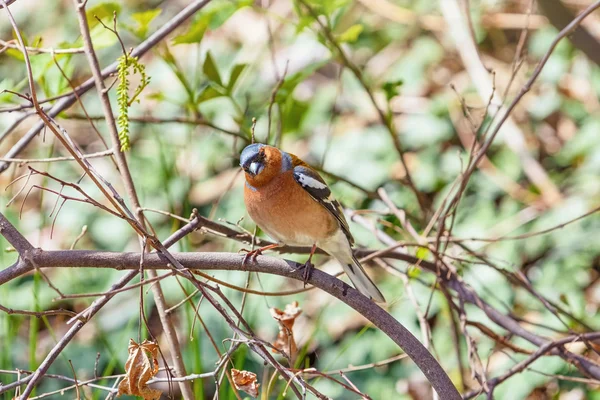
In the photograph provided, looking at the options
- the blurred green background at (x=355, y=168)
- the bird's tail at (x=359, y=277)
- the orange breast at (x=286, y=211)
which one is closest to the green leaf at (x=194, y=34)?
the blurred green background at (x=355, y=168)

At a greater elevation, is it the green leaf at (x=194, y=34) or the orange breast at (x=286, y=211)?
the green leaf at (x=194, y=34)

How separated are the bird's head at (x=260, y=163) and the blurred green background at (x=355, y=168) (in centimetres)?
25

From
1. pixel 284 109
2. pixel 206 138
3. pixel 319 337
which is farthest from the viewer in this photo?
pixel 206 138

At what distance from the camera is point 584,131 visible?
479cm

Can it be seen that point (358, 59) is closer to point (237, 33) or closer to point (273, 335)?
point (237, 33)

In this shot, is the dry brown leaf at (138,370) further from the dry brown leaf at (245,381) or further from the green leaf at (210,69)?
the green leaf at (210,69)

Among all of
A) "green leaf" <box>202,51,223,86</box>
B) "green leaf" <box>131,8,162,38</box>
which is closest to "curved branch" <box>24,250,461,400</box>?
"green leaf" <box>202,51,223,86</box>

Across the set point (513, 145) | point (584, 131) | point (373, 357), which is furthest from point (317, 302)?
point (584, 131)

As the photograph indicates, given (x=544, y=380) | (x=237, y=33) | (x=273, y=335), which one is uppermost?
(x=237, y=33)

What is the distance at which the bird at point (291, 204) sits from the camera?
277 cm

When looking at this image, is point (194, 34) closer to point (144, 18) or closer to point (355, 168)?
point (144, 18)

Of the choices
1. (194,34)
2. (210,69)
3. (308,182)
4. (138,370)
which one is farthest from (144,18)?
(138,370)

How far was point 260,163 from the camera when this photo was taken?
9.00 feet

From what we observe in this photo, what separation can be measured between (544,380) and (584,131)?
194cm
